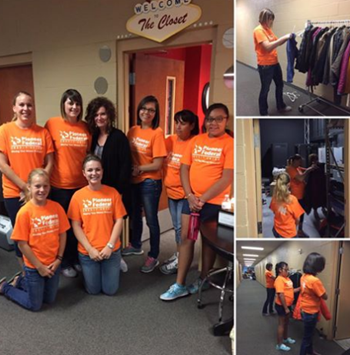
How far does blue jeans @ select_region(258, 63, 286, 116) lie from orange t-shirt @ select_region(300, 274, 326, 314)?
24.2 inches

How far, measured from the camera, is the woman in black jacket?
2436 mm

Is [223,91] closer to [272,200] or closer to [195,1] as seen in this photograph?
[195,1]

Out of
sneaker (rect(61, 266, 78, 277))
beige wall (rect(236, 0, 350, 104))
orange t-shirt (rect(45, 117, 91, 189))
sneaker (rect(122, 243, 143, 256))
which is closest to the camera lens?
beige wall (rect(236, 0, 350, 104))

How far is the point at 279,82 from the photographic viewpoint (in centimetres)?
111

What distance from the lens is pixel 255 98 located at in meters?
1.15

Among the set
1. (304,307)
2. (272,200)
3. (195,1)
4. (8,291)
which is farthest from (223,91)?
A: (8,291)

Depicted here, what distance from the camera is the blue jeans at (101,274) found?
2.31m

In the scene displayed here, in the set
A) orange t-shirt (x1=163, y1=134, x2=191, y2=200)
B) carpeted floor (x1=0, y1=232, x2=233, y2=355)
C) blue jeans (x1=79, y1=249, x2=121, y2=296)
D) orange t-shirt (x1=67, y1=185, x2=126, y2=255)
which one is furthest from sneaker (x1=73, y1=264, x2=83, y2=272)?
orange t-shirt (x1=163, y1=134, x2=191, y2=200)

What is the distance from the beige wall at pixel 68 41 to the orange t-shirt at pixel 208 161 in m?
0.45

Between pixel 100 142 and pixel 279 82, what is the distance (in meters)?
1.64

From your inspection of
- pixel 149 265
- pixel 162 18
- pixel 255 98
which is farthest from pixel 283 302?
pixel 162 18

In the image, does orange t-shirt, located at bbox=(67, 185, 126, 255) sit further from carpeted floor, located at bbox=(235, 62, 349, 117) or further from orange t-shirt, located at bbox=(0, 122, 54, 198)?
carpeted floor, located at bbox=(235, 62, 349, 117)

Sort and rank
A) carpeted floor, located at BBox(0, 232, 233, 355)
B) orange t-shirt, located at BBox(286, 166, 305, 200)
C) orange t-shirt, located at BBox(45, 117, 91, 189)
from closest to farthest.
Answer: orange t-shirt, located at BBox(286, 166, 305, 200) → carpeted floor, located at BBox(0, 232, 233, 355) → orange t-shirt, located at BBox(45, 117, 91, 189)

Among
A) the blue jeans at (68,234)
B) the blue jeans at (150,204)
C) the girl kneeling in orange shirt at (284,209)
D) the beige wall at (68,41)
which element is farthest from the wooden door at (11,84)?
the girl kneeling in orange shirt at (284,209)
